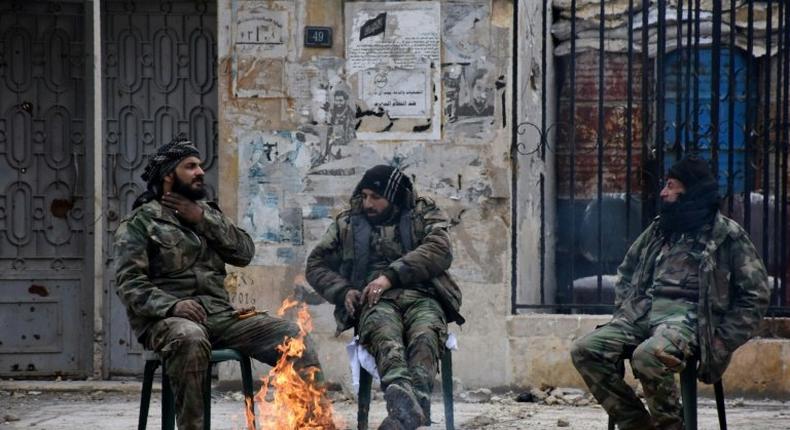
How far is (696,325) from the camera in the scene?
21.4 feet

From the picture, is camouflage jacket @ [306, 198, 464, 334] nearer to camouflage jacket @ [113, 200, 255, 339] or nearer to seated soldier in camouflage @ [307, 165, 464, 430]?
seated soldier in camouflage @ [307, 165, 464, 430]

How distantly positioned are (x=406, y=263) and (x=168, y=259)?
1241mm

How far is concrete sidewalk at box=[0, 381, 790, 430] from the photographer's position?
26.3 ft

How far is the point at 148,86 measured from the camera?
381 inches

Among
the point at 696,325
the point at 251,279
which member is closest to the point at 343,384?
the point at 251,279

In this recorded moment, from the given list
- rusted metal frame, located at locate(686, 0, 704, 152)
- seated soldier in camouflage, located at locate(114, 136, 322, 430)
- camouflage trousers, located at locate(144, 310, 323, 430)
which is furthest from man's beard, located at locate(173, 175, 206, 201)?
rusted metal frame, located at locate(686, 0, 704, 152)

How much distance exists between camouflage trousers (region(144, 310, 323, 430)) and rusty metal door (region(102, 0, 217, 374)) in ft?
10.5

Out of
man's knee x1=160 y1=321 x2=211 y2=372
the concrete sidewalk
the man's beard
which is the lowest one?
the concrete sidewalk

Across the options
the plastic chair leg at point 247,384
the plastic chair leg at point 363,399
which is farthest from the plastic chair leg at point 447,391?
the plastic chair leg at point 247,384

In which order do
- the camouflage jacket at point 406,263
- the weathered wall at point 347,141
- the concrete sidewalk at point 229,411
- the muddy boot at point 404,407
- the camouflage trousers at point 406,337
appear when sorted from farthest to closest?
the weathered wall at point 347,141
the concrete sidewalk at point 229,411
the camouflage jacket at point 406,263
the camouflage trousers at point 406,337
the muddy boot at point 404,407

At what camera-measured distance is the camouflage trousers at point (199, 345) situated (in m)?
6.22

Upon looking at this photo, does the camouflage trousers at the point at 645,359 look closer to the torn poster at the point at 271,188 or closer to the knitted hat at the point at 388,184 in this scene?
the knitted hat at the point at 388,184

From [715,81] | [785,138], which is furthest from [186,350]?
[785,138]

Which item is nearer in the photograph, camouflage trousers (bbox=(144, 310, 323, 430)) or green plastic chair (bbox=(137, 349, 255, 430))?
camouflage trousers (bbox=(144, 310, 323, 430))
